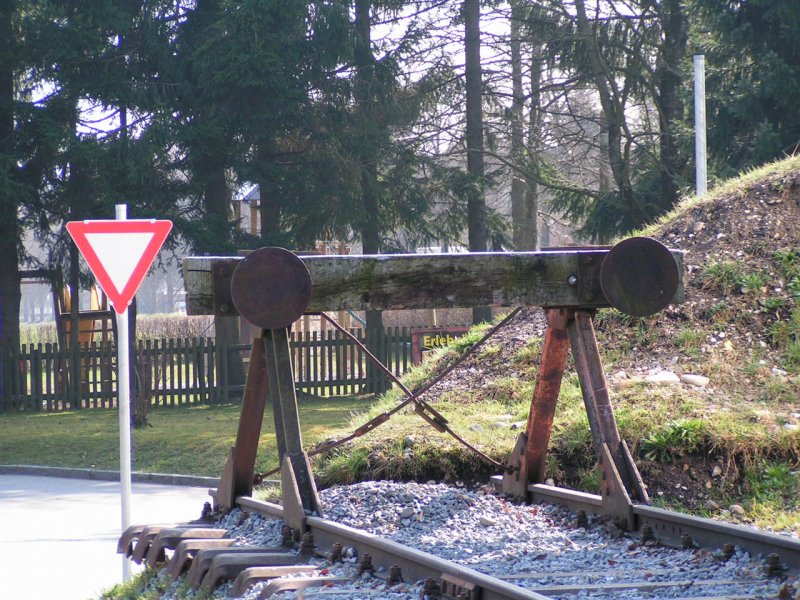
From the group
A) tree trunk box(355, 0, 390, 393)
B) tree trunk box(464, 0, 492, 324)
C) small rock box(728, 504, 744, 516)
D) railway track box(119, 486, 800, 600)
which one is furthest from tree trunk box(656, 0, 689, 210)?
railway track box(119, 486, 800, 600)

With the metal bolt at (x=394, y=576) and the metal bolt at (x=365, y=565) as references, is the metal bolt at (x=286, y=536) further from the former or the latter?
the metal bolt at (x=394, y=576)

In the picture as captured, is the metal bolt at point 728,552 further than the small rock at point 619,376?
No

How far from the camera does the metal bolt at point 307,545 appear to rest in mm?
4754

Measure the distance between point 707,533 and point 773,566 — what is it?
0.54m

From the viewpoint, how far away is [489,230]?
28.2 m

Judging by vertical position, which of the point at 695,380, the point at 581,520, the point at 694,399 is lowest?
the point at 581,520

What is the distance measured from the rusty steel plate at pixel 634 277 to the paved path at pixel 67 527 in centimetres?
391

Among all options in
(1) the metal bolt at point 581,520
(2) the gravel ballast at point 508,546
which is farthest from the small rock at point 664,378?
(1) the metal bolt at point 581,520

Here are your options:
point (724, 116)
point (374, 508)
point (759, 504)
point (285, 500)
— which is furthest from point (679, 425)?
point (724, 116)

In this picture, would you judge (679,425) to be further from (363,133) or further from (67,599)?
(363,133)

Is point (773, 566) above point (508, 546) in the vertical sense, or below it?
above

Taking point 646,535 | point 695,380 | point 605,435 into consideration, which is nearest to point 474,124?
point 695,380

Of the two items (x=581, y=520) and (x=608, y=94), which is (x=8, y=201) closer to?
(x=608, y=94)

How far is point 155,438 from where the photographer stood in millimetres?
15992
